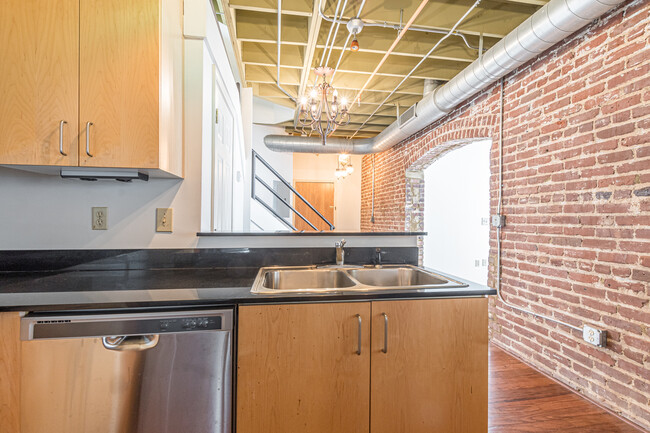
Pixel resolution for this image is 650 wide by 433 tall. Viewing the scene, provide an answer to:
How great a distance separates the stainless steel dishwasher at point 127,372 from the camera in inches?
44.7

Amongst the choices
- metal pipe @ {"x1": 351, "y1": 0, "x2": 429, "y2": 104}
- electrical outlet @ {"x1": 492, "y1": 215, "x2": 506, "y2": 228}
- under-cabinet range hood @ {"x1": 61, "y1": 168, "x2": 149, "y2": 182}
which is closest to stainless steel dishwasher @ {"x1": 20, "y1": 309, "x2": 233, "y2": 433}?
under-cabinet range hood @ {"x1": 61, "y1": 168, "x2": 149, "y2": 182}

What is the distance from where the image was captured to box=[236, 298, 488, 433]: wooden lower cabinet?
1.27m

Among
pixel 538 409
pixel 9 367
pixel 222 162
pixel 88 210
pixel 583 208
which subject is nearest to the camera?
pixel 9 367

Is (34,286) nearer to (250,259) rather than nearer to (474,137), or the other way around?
(250,259)

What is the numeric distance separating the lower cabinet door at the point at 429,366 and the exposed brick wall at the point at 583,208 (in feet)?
3.74

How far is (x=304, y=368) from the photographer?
129 centimetres

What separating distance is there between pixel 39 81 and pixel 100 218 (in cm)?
73

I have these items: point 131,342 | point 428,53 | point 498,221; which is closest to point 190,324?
point 131,342

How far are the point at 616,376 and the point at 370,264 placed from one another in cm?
163

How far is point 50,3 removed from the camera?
133 centimetres

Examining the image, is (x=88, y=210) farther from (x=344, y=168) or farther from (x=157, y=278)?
(x=344, y=168)

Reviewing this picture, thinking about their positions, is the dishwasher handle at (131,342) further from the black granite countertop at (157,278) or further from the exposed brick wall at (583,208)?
the exposed brick wall at (583,208)

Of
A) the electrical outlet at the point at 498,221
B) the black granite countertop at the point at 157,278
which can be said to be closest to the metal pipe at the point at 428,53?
the electrical outlet at the point at 498,221

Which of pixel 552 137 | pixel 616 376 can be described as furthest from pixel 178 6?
pixel 616 376
